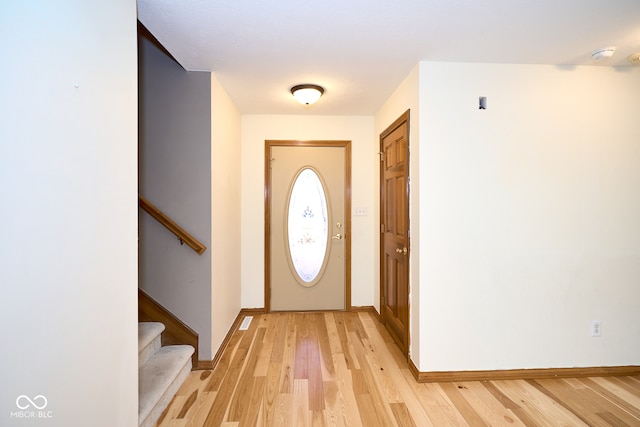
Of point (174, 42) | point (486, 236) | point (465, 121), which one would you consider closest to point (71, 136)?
point (174, 42)

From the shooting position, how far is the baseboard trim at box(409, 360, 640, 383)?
89.4 inches

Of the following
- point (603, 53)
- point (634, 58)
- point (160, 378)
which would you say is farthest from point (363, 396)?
point (634, 58)

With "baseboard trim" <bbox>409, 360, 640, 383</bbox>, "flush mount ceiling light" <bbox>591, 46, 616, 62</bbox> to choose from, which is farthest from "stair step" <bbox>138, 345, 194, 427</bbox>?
"flush mount ceiling light" <bbox>591, 46, 616, 62</bbox>

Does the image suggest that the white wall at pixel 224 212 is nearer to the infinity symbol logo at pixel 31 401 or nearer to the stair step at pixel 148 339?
the stair step at pixel 148 339

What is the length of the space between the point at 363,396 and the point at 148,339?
5.20 ft

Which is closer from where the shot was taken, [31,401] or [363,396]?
[31,401]

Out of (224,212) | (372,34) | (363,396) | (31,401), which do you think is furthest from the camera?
(224,212)

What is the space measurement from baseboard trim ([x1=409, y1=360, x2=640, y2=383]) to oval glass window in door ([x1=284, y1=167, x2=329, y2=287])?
5.61 ft

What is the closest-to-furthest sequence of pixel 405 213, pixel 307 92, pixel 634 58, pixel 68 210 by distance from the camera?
pixel 68 210
pixel 634 58
pixel 405 213
pixel 307 92

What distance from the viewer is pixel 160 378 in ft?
6.57

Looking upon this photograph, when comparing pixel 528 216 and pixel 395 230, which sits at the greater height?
pixel 528 216

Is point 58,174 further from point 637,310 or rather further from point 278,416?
point 637,310

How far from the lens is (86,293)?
1146 millimetres

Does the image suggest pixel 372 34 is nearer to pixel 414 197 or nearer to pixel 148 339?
pixel 414 197
